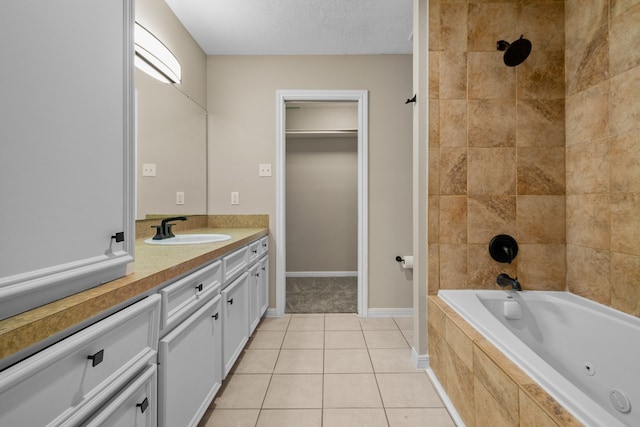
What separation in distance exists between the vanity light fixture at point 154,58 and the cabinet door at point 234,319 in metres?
1.44

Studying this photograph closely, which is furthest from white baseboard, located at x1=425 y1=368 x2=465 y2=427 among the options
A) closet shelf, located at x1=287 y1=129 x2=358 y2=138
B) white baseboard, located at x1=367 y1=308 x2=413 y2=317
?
closet shelf, located at x1=287 y1=129 x2=358 y2=138

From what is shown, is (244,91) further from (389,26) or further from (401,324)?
(401,324)

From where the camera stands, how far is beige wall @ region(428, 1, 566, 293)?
1622 mm

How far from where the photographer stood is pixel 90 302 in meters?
0.62

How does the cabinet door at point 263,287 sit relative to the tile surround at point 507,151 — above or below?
below

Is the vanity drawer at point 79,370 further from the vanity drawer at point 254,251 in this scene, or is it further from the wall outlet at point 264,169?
the wall outlet at point 264,169

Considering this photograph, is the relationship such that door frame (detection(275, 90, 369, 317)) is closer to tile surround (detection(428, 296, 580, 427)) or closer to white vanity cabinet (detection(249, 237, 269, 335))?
white vanity cabinet (detection(249, 237, 269, 335))

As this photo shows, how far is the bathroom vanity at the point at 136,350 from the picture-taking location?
510mm

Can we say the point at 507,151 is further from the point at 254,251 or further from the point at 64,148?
the point at 64,148

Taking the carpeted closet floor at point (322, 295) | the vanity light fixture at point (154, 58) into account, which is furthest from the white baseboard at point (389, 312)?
the vanity light fixture at point (154, 58)

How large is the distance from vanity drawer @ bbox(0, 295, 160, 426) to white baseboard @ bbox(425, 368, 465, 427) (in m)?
1.32

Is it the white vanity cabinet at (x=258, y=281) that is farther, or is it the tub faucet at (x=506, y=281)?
the white vanity cabinet at (x=258, y=281)

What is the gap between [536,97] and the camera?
162 cm

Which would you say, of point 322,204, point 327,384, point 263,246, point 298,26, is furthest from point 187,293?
point 322,204
